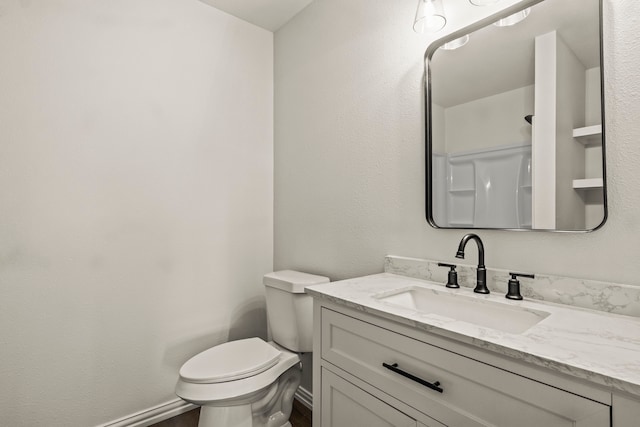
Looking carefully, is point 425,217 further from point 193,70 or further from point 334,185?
point 193,70

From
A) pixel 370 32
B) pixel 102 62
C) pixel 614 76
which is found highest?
pixel 370 32

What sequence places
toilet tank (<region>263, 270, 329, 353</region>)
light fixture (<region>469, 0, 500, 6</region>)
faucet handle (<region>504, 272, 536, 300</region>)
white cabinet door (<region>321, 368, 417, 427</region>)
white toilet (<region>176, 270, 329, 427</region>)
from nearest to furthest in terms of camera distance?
white cabinet door (<region>321, 368, 417, 427</region>) < faucet handle (<region>504, 272, 536, 300</region>) < light fixture (<region>469, 0, 500, 6</region>) < white toilet (<region>176, 270, 329, 427</region>) < toilet tank (<region>263, 270, 329, 353</region>)

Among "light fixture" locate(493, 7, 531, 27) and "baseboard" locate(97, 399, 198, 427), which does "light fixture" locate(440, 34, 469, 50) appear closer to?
"light fixture" locate(493, 7, 531, 27)

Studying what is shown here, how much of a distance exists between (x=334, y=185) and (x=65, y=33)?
1510 millimetres

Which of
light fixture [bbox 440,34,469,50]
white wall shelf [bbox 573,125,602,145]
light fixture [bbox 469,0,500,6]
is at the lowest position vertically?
white wall shelf [bbox 573,125,602,145]

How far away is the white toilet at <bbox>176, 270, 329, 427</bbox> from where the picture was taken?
139 cm

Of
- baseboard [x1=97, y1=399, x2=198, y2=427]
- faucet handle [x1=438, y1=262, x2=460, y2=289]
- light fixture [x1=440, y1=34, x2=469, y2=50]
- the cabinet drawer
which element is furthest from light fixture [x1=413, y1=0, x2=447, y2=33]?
baseboard [x1=97, y1=399, x2=198, y2=427]

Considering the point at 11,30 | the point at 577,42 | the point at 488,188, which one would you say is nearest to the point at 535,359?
the point at 488,188

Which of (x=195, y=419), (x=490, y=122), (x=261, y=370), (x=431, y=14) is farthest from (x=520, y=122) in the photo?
(x=195, y=419)

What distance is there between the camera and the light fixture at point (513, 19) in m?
1.13

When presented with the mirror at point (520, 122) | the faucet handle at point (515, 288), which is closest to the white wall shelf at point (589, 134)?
the mirror at point (520, 122)

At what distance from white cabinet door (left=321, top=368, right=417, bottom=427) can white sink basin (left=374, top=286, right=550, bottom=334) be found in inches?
11.6

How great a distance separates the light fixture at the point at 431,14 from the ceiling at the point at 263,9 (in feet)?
3.20

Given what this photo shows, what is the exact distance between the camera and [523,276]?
1.08 metres
